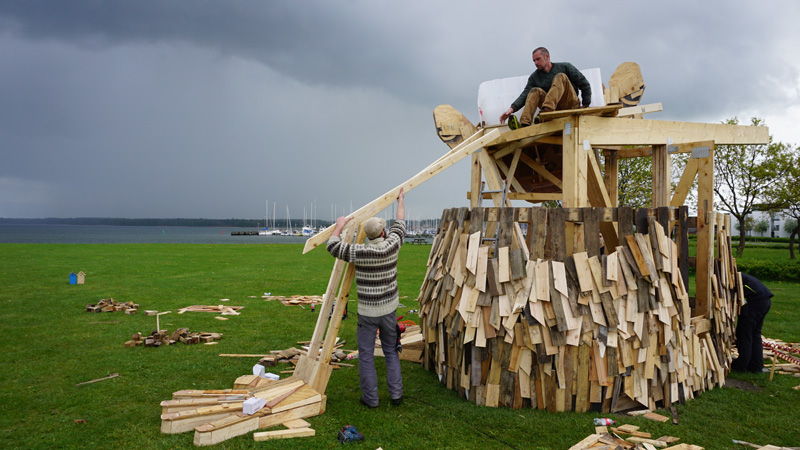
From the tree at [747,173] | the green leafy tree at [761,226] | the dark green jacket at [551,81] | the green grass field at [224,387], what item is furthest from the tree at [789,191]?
the green leafy tree at [761,226]

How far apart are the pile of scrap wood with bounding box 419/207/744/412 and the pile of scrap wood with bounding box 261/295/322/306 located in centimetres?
761

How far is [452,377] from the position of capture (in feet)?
20.2

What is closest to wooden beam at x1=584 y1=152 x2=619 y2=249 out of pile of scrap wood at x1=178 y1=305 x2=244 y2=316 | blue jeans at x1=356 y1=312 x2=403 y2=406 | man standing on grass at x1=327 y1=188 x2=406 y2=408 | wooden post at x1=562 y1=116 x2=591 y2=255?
wooden post at x1=562 y1=116 x2=591 y2=255

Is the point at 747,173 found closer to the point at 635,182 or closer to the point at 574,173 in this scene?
the point at 635,182

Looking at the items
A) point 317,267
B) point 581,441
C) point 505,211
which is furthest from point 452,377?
point 317,267

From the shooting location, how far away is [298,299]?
13.1 m

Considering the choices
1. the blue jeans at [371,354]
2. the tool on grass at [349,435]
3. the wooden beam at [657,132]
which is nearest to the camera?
the tool on grass at [349,435]

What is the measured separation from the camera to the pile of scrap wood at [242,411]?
4.68 m

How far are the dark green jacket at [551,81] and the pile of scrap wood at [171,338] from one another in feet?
22.9

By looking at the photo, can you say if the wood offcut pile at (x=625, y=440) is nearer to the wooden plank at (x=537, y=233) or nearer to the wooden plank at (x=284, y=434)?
the wooden plank at (x=537, y=233)

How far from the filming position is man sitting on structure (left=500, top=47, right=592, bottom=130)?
5984 mm

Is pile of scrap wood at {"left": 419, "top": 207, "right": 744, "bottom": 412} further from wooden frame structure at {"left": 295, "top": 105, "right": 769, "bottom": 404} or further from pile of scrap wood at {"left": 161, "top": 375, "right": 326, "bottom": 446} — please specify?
pile of scrap wood at {"left": 161, "top": 375, "right": 326, "bottom": 446}

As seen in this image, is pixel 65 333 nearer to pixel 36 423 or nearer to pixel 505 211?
pixel 36 423

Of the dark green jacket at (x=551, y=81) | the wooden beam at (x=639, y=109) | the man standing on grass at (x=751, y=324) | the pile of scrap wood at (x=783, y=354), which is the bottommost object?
the pile of scrap wood at (x=783, y=354)
